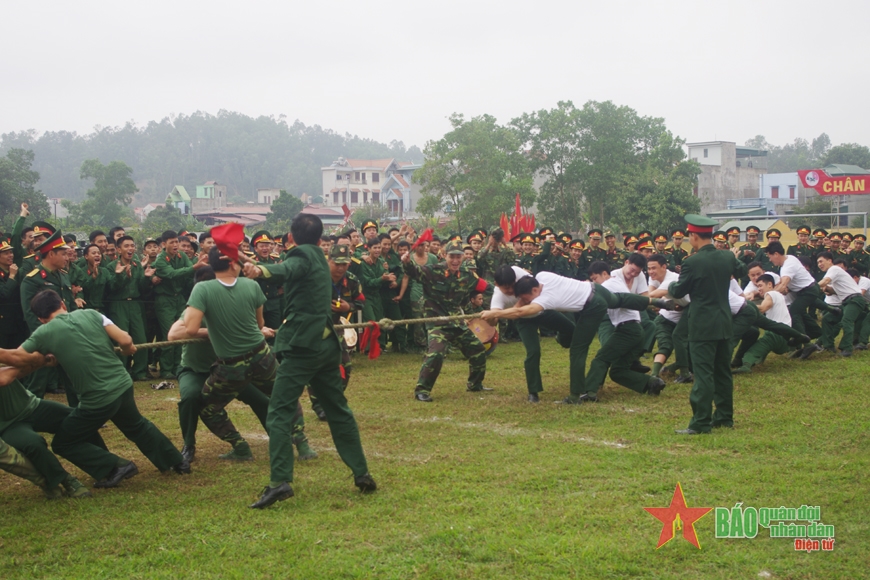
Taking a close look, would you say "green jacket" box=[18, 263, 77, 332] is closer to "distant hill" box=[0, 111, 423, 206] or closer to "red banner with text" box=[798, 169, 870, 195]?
"red banner with text" box=[798, 169, 870, 195]

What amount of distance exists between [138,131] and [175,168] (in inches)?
684

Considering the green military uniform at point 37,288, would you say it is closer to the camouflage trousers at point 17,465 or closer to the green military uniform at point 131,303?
the green military uniform at point 131,303

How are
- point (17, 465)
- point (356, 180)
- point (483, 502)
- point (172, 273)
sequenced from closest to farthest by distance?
point (483, 502), point (17, 465), point (172, 273), point (356, 180)

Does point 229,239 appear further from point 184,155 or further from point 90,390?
point 184,155

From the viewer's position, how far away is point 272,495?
5676 mm

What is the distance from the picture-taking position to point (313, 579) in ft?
14.6

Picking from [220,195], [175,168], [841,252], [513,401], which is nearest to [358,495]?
[513,401]

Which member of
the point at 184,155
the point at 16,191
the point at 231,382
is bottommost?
the point at 231,382

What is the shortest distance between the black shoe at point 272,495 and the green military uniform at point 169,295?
6.24m

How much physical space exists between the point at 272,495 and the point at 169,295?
6607 mm

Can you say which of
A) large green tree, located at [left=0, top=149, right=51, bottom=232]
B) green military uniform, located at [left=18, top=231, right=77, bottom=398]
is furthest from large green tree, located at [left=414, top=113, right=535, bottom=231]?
green military uniform, located at [left=18, top=231, right=77, bottom=398]

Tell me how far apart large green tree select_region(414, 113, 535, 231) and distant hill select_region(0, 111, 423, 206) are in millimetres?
71481

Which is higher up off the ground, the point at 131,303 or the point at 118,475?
the point at 131,303

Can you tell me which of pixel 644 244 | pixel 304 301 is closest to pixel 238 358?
pixel 304 301
